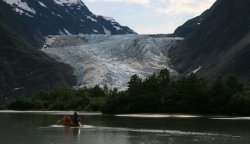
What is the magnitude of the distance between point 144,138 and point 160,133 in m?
8.22

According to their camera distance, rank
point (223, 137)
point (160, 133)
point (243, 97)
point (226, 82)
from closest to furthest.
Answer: point (223, 137) → point (160, 133) → point (243, 97) → point (226, 82)

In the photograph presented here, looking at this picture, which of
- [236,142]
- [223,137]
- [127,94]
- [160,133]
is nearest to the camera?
[236,142]

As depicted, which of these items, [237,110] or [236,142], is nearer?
[236,142]

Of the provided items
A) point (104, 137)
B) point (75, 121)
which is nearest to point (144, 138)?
point (104, 137)

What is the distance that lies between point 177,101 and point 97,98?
46304 millimetres

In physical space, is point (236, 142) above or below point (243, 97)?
below

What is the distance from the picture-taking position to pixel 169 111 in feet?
511

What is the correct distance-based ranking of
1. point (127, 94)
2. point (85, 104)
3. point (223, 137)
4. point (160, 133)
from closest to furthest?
point (223, 137) < point (160, 133) < point (127, 94) < point (85, 104)

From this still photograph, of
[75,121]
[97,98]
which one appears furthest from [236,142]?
[97,98]

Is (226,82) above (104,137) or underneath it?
above

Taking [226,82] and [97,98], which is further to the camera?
[97,98]

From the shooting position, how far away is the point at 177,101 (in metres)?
156

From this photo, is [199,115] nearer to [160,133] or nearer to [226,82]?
[226,82]

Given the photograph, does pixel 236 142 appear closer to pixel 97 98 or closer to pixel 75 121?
pixel 75 121
